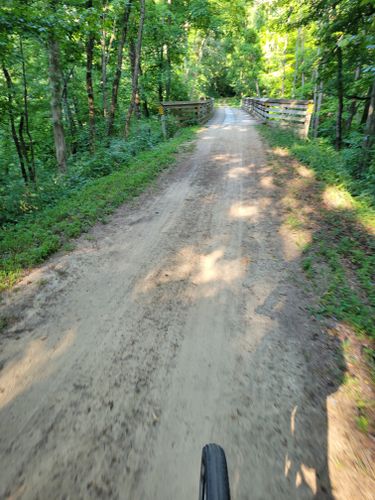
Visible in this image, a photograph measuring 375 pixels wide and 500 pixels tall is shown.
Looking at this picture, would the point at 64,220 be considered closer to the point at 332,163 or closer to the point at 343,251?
the point at 343,251

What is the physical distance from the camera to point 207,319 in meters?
3.40

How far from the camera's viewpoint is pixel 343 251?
181 inches

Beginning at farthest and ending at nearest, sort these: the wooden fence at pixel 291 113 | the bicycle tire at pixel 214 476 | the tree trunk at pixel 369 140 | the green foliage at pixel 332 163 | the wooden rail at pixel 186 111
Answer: the wooden rail at pixel 186 111 → the wooden fence at pixel 291 113 → the tree trunk at pixel 369 140 → the green foliage at pixel 332 163 → the bicycle tire at pixel 214 476

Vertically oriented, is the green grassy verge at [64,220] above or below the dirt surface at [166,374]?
above

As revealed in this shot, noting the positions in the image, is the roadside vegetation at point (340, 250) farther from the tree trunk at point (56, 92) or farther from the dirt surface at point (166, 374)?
the tree trunk at point (56, 92)

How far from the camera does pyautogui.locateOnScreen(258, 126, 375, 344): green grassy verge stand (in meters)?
3.49

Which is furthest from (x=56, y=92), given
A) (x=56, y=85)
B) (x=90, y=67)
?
(x=90, y=67)

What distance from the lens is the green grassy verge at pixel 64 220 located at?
4.48 metres

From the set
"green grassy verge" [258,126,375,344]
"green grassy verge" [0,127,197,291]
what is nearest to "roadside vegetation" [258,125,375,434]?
"green grassy verge" [258,126,375,344]

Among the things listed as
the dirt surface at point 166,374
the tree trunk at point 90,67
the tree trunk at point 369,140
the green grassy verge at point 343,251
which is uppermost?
the tree trunk at point 90,67

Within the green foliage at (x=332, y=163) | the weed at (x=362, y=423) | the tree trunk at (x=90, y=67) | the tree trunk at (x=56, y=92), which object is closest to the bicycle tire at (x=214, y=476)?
the weed at (x=362, y=423)

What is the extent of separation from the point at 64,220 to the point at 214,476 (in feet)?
17.9

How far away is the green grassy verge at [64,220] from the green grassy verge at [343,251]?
4.08 meters

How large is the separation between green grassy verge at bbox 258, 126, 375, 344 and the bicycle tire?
2243 millimetres
